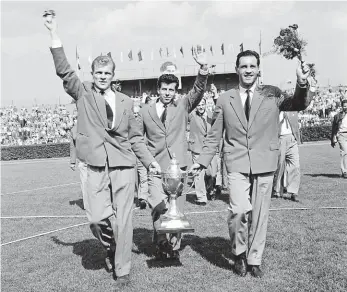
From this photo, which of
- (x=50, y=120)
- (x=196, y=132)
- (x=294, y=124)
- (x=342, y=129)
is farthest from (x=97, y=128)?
(x=50, y=120)

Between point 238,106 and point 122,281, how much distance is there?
225 cm

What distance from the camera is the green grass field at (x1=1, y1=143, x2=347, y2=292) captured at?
4.71 metres

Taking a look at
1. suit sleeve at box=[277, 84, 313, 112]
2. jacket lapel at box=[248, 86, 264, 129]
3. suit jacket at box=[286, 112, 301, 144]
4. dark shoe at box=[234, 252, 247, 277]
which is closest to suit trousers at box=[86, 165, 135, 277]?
dark shoe at box=[234, 252, 247, 277]

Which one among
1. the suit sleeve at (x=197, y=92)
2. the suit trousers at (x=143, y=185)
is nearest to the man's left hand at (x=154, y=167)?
the suit sleeve at (x=197, y=92)

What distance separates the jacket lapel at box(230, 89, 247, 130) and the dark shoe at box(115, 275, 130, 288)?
2.04 meters

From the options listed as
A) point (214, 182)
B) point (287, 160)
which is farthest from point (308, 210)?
point (214, 182)

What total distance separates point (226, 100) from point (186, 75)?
44.3 metres

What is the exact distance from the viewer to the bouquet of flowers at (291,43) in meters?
4.47

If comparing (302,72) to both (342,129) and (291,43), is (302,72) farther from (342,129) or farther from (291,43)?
(342,129)

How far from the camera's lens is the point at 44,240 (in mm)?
7047

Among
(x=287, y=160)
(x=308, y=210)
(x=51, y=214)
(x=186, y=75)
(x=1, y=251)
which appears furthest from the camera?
(x=186, y=75)

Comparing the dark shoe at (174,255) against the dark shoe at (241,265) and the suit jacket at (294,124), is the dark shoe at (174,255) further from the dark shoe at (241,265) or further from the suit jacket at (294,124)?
the suit jacket at (294,124)

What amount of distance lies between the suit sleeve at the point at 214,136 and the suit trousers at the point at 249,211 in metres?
0.41

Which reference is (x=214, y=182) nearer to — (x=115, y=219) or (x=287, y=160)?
(x=287, y=160)
